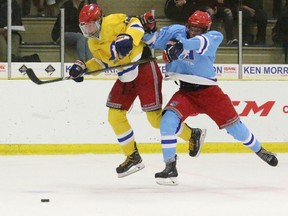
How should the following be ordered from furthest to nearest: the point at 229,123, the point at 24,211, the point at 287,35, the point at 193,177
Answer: the point at 287,35, the point at 193,177, the point at 229,123, the point at 24,211

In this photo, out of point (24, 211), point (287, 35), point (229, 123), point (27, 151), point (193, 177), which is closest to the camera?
point (24, 211)

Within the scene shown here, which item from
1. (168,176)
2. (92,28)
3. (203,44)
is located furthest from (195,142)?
(92,28)

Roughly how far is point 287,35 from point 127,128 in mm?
2904

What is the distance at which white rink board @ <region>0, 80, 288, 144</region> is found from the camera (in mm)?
7164

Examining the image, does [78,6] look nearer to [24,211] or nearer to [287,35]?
[287,35]

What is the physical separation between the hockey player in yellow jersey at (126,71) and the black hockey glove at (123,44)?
124mm

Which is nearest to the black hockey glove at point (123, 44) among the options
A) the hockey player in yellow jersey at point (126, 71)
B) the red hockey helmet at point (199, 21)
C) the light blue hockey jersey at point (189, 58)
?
the hockey player in yellow jersey at point (126, 71)

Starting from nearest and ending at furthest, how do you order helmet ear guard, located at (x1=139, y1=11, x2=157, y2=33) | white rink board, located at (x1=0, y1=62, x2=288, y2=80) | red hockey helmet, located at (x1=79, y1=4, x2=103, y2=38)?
red hockey helmet, located at (x1=79, y1=4, x2=103, y2=38) → helmet ear guard, located at (x1=139, y1=11, x2=157, y2=33) → white rink board, located at (x1=0, y1=62, x2=288, y2=80)

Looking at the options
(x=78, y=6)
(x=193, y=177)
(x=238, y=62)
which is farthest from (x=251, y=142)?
(x=78, y=6)

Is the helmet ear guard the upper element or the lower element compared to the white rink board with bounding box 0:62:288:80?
upper

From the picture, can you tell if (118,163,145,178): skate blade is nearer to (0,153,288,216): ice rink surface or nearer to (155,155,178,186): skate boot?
(0,153,288,216): ice rink surface

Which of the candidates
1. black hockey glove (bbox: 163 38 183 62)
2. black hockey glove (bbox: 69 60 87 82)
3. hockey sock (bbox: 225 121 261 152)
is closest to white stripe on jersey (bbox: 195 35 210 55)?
black hockey glove (bbox: 163 38 183 62)

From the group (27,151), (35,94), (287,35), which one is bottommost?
(27,151)

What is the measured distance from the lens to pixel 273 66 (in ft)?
24.9
